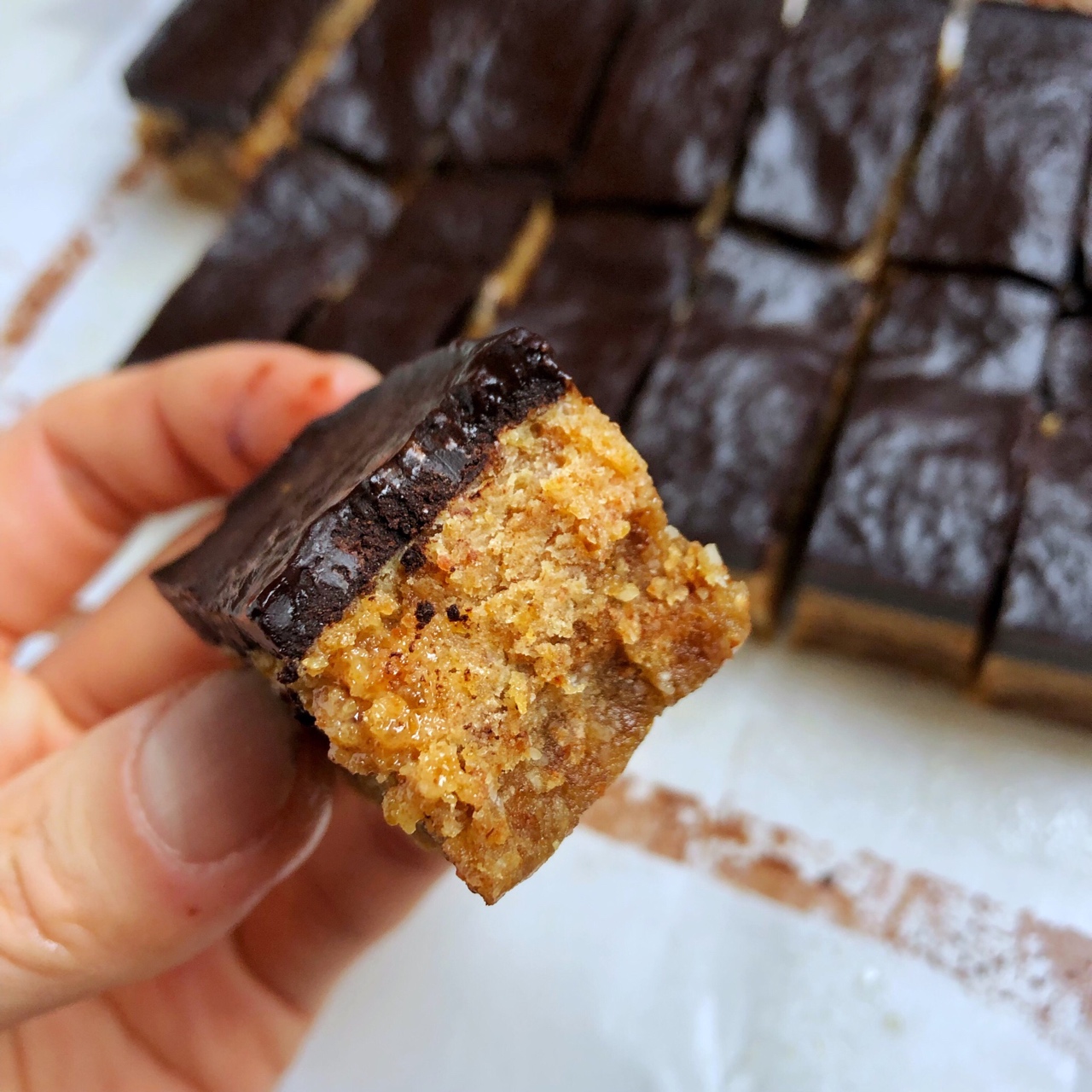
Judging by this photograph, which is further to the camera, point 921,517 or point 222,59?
point 222,59

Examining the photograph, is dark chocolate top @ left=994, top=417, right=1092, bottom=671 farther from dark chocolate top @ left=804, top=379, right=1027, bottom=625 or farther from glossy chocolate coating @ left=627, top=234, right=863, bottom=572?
glossy chocolate coating @ left=627, top=234, right=863, bottom=572

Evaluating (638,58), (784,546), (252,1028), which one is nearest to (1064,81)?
(638,58)

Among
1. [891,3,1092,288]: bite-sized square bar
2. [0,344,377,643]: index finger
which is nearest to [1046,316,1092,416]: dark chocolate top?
[891,3,1092,288]: bite-sized square bar

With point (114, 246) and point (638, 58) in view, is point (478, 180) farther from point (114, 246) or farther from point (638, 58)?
point (114, 246)

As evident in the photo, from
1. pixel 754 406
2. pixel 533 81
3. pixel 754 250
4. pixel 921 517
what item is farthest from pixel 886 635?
pixel 533 81

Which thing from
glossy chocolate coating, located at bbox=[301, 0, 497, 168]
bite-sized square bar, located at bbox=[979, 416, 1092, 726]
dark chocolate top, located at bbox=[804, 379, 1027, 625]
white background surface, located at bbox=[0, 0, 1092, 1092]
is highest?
glossy chocolate coating, located at bbox=[301, 0, 497, 168]

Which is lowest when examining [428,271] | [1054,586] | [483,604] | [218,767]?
[1054,586]

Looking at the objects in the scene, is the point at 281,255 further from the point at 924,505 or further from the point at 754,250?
the point at 924,505

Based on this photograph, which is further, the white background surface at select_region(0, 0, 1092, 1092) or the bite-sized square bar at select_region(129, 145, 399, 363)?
the bite-sized square bar at select_region(129, 145, 399, 363)
